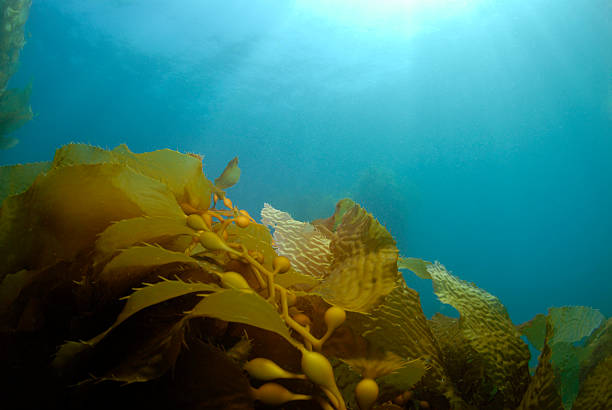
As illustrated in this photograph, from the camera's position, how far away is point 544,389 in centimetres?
27

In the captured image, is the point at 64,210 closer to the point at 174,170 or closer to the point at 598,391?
the point at 174,170

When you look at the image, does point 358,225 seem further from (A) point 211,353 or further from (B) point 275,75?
(B) point 275,75

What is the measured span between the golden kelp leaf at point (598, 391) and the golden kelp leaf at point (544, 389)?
29 millimetres

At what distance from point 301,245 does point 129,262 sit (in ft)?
0.73

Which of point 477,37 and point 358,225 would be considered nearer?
point 358,225

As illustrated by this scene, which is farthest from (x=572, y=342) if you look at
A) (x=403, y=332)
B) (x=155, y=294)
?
(x=155, y=294)

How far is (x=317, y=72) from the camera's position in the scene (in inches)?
994

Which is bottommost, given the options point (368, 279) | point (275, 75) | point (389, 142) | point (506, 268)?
point (368, 279)

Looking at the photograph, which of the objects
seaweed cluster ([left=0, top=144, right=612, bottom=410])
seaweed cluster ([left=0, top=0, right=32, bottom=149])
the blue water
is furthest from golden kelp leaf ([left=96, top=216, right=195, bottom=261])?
the blue water

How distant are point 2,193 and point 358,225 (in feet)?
1.24

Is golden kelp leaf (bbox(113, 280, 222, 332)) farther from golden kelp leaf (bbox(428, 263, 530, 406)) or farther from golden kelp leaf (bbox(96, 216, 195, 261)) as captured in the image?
golden kelp leaf (bbox(428, 263, 530, 406))

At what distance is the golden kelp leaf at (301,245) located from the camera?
402 mm

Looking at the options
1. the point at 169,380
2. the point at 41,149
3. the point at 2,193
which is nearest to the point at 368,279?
the point at 169,380

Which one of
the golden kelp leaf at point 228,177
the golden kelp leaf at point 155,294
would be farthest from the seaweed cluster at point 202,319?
the golden kelp leaf at point 228,177
